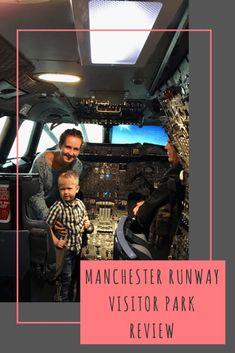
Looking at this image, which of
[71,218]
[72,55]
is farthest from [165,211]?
[72,55]

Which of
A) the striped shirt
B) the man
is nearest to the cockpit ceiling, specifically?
the man

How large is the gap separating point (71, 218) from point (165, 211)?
87 cm

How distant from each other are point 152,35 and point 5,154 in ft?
8.60

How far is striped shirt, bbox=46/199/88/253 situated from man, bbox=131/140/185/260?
0.64 metres

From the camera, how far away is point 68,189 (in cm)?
177

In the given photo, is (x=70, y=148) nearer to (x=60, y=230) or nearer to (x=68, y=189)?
(x=68, y=189)

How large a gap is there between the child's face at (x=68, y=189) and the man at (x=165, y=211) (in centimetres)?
76

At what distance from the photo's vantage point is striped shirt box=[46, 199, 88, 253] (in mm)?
1713

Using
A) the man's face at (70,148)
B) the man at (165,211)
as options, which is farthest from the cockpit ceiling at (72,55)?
the man at (165,211)

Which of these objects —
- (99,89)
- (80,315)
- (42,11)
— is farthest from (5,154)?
(80,315)

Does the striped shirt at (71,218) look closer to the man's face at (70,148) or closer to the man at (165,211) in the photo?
the man's face at (70,148)

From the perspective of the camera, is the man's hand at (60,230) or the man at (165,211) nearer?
the man's hand at (60,230)

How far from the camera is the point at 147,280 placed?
1072 mm

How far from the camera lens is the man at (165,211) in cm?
227
